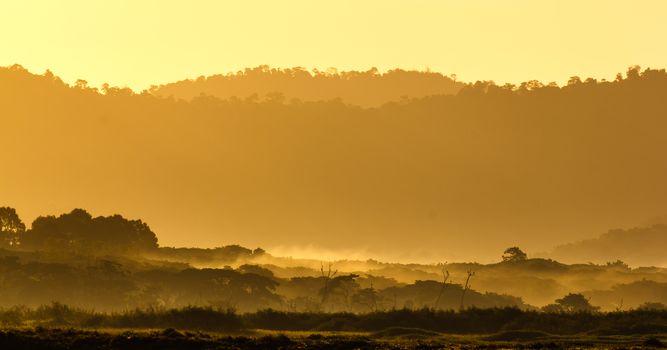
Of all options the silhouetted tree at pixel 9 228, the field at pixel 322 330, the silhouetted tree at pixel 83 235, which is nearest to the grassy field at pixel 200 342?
the field at pixel 322 330

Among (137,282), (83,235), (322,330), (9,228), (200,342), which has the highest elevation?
(9,228)

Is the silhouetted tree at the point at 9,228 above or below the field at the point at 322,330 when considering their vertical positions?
above

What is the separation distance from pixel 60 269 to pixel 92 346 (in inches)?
2761

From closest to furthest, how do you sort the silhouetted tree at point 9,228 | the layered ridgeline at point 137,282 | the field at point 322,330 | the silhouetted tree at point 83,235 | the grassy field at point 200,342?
the grassy field at point 200,342 → the field at point 322,330 → the layered ridgeline at point 137,282 → the silhouetted tree at point 83,235 → the silhouetted tree at point 9,228

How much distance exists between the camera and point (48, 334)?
71.7 m

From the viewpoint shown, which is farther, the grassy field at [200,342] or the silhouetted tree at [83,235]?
the silhouetted tree at [83,235]

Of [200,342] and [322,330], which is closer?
[200,342]

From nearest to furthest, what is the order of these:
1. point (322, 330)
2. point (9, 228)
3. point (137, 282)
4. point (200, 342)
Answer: point (200, 342)
point (322, 330)
point (137, 282)
point (9, 228)

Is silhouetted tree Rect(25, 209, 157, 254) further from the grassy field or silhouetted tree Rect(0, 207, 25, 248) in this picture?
the grassy field

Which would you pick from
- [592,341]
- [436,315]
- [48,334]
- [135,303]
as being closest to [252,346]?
[48,334]

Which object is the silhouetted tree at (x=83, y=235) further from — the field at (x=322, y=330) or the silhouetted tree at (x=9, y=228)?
the field at (x=322, y=330)

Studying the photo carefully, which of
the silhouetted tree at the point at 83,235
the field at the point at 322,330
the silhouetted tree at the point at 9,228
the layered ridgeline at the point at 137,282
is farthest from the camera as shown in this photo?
the silhouetted tree at the point at 9,228

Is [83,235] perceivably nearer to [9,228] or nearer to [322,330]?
[9,228]

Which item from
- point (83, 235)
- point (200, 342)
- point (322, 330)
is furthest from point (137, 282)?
point (200, 342)
